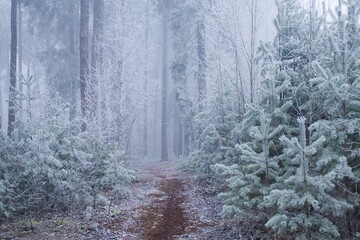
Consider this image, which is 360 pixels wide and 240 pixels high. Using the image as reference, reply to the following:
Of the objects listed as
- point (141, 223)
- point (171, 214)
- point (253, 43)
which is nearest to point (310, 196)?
point (141, 223)

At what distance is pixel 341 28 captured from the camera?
5.38 meters

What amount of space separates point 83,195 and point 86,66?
23.8ft

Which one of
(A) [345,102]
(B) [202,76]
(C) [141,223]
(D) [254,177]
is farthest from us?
(B) [202,76]

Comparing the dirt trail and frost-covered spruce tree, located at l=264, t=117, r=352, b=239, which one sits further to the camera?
the dirt trail

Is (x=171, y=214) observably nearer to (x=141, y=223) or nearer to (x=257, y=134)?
(x=141, y=223)

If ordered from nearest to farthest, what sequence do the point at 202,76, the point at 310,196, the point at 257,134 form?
the point at 310,196
the point at 257,134
the point at 202,76

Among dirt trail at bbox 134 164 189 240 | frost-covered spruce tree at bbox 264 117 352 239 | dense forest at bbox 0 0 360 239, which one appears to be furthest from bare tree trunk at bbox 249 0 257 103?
frost-covered spruce tree at bbox 264 117 352 239

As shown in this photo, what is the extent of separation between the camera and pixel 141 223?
7602 millimetres

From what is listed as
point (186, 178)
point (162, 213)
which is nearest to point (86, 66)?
point (186, 178)

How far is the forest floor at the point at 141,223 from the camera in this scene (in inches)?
262

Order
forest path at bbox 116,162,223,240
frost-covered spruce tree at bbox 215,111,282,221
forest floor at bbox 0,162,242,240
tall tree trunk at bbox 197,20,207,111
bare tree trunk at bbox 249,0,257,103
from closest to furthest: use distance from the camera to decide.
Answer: frost-covered spruce tree at bbox 215,111,282,221
forest floor at bbox 0,162,242,240
forest path at bbox 116,162,223,240
bare tree trunk at bbox 249,0,257,103
tall tree trunk at bbox 197,20,207,111

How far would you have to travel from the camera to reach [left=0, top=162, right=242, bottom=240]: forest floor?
6652 millimetres

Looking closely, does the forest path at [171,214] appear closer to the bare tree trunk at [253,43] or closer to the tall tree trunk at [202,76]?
the tall tree trunk at [202,76]

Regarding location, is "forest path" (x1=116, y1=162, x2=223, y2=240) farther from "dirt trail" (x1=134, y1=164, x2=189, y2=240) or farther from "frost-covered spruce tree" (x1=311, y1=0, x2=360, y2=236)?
"frost-covered spruce tree" (x1=311, y1=0, x2=360, y2=236)
